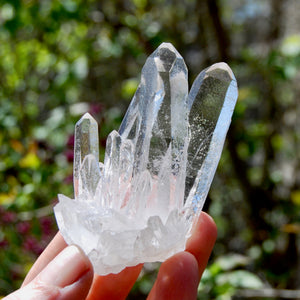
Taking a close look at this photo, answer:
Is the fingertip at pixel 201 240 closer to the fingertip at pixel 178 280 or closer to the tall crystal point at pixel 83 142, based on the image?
the fingertip at pixel 178 280

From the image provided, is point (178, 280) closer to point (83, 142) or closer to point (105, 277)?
point (105, 277)

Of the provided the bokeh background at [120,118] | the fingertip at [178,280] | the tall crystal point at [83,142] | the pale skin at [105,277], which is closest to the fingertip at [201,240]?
the pale skin at [105,277]

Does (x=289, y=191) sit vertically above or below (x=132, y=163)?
below

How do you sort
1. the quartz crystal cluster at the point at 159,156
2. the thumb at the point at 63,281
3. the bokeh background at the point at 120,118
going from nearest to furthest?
the thumb at the point at 63,281, the quartz crystal cluster at the point at 159,156, the bokeh background at the point at 120,118

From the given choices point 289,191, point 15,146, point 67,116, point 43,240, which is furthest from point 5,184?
point 289,191

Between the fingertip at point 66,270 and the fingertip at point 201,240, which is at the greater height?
the fingertip at point 66,270

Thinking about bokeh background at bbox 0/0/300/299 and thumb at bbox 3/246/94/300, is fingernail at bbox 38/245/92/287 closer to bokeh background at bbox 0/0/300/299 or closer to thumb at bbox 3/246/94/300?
thumb at bbox 3/246/94/300

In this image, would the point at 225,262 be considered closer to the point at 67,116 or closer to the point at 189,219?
the point at 189,219

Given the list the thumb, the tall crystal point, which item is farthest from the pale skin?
the tall crystal point
